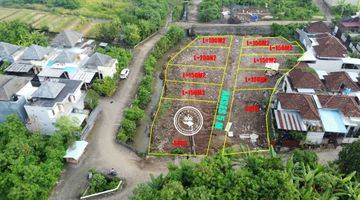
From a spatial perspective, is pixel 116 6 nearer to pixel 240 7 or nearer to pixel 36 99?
pixel 240 7

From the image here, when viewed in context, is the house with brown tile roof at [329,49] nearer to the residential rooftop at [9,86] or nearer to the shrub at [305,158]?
the shrub at [305,158]

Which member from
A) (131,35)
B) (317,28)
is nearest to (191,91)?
(131,35)

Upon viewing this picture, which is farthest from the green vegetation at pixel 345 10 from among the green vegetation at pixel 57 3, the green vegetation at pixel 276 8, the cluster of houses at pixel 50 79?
the green vegetation at pixel 57 3

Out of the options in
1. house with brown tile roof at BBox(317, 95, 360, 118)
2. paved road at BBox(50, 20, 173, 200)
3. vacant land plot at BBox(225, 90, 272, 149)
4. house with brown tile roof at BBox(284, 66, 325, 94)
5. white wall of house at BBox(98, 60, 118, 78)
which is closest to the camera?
paved road at BBox(50, 20, 173, 200)

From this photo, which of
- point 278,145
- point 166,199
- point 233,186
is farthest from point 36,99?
point 278,145

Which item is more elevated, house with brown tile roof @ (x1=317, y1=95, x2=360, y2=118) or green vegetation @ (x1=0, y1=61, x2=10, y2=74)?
house with brown tile roof @ (x1=317, y1=95, x2=360, y2=118)

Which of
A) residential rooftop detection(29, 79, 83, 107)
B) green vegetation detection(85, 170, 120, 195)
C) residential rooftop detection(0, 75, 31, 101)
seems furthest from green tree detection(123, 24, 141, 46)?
green vegetation detection(85, 170, 120, 195)

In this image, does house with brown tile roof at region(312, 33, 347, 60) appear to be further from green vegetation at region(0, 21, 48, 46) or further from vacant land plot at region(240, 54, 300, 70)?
green vegetation at region(0, 21, 48, 46)
